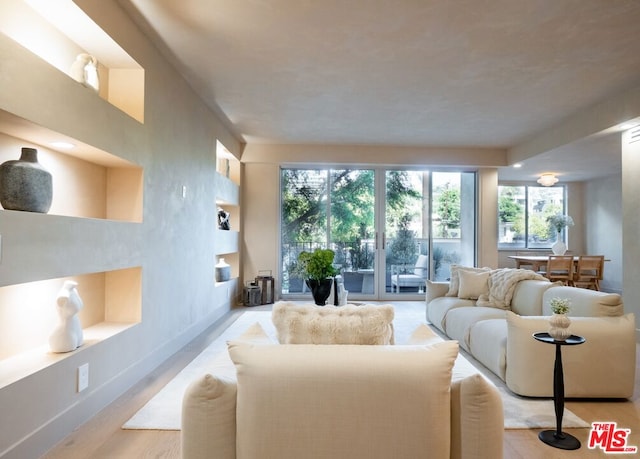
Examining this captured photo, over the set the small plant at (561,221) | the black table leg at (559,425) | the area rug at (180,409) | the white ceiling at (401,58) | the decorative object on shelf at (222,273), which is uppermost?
the white ceiling at (401,58)

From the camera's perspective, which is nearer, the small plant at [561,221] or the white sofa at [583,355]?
the white sofa at [583,355]

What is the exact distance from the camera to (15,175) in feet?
5.97

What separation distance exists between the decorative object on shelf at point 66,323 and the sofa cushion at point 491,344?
2.96 m

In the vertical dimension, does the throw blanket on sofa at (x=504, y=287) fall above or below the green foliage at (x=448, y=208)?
below

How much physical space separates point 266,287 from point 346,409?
509 centimetres

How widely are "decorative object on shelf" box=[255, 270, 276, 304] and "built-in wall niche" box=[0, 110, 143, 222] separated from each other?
11.4 ft

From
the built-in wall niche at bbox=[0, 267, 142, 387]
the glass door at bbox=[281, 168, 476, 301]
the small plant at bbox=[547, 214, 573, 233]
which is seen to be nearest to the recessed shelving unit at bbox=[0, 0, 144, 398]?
the built-in wall niche at bbox=[0, 267, 142, 387]

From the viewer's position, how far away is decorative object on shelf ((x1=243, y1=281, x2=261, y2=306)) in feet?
19.8

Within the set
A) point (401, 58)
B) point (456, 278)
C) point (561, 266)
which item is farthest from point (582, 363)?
point (561, 266)

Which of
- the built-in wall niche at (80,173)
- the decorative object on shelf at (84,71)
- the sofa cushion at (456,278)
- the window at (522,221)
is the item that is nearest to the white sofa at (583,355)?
the sofa cushion at (456,278)

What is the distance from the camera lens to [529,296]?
3689mm

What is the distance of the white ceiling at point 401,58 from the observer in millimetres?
2559

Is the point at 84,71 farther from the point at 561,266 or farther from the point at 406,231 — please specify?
the point at 561,266

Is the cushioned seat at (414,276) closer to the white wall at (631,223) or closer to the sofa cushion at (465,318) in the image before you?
the sofa cushion at (465,318)
